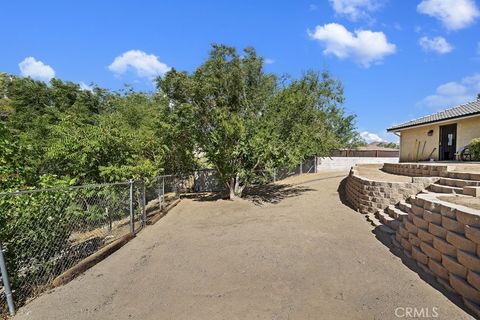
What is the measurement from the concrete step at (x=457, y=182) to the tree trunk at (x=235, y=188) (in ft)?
22.7

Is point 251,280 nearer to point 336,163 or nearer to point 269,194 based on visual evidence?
point 269,194

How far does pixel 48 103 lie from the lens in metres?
23.5

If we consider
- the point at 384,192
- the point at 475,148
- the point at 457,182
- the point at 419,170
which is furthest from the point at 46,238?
the point at 475,148

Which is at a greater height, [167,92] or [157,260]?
[167,92]

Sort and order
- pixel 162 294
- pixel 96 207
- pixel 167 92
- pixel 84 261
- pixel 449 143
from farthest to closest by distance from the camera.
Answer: pixel 449 143
pixel 167 92
pixel 96 207
pixel 84 261
pixel 162 294

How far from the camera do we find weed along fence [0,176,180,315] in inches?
146

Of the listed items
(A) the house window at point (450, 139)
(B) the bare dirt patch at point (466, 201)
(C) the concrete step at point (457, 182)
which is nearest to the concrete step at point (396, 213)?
(B) the bare dirt patch at point (466, 201)

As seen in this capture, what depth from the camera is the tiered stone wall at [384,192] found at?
699 cm

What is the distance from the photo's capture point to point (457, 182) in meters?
6.38

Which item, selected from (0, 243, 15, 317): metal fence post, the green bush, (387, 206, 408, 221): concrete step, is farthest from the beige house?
(0, 243, 15, 317): metal fence post

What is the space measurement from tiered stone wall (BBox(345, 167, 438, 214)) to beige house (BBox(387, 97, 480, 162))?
24.3ft

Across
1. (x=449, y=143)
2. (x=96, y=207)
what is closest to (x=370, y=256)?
(x=96, y=207)

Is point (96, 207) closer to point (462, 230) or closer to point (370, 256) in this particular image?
point (370, 256)

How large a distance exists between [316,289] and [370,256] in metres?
1.60
